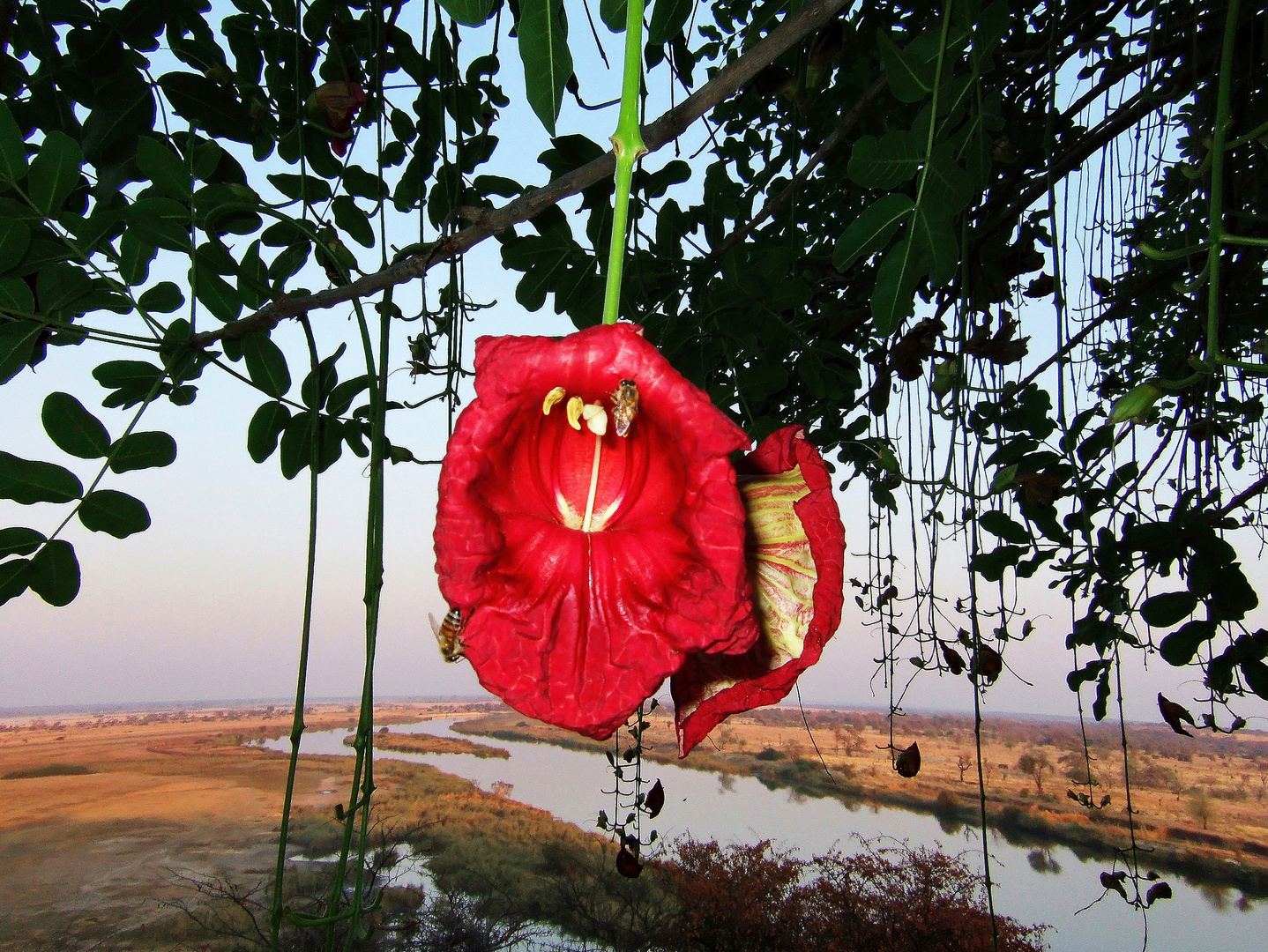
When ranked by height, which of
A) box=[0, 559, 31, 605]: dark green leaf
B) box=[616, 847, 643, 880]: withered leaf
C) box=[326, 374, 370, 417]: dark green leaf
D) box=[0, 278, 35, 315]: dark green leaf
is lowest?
box=[616, 847, 643, 880]: withered leaf

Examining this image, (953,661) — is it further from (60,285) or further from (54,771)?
(54,771)

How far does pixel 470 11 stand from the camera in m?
0.44

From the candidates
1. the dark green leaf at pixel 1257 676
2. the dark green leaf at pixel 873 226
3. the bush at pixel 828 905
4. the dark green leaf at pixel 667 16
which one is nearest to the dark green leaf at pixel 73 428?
the dark green leaf at pixel 667 16

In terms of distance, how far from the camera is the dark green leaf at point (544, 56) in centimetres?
43

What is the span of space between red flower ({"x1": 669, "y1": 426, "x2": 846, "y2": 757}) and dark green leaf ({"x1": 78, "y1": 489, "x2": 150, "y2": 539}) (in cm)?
78

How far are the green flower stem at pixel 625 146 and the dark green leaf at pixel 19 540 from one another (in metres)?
0.82

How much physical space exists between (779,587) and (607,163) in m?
0.33

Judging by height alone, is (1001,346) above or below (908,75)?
below

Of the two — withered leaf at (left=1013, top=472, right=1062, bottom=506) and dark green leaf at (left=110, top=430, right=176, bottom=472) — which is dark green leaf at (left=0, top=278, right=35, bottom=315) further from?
withered leaf at (left=1013, top=472, right=1062, bottom=506)

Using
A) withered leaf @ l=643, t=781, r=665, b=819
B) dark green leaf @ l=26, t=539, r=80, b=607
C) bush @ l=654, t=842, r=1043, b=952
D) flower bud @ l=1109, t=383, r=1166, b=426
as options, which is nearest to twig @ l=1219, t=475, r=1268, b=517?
Result: flower bud @ l=1109, t=383, r=1166, b=426

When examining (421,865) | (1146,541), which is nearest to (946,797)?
(421,865)

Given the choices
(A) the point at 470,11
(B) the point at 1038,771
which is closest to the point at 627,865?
(A) the point at 470,11

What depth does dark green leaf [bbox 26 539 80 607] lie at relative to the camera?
0.79 metres

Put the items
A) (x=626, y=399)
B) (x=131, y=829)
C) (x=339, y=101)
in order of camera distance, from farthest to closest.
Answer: (x=131, y=829) → (x=339, y=101) → (x=626, y=399)
